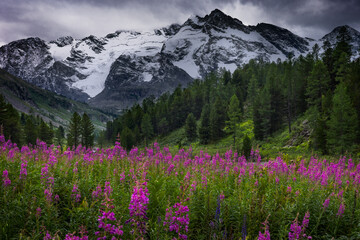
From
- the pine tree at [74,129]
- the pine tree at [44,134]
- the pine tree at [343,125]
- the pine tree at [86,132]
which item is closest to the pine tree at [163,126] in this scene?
the pine tree at [86,132]

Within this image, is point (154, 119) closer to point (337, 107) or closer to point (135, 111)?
point (135, 111)

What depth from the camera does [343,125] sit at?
26.4 metres

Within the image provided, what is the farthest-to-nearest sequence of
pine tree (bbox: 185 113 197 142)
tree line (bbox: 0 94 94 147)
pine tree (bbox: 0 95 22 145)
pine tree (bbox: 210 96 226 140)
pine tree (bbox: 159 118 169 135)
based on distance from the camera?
pine tree (bbox: 159 118 169 135), pine tree (bbox: 185 113 197 142), pine tree (bbox: 210 96 226 140), tree line (bbox: 0 94 94 147), pine tree (bbox: 0 95 22 145)

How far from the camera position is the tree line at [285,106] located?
27422mm

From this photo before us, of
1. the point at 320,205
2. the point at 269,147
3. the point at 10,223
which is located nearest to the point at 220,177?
the point at 320,205

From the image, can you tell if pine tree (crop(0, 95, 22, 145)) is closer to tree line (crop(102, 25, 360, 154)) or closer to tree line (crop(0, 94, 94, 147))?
tree line (crop(0, 94, 94, 147))

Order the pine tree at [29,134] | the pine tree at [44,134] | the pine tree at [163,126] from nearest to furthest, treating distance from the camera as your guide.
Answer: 1. the pine tree at [29,134]
2. the pine tree at [44,134]
3. the pine tree at [163,126]

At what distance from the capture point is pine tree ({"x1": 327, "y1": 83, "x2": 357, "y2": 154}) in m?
26.2

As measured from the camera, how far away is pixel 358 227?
4305 mm

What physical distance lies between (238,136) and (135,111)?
48.6m

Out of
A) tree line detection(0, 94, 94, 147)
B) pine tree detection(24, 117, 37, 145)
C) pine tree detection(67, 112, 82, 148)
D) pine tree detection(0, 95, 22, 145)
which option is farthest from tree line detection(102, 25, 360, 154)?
pine tree detection(24, 117, 37, 145)

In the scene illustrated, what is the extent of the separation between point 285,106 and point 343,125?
33.0 meters

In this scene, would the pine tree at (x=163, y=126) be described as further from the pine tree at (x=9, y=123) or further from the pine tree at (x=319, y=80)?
the pine tree at (x=319, y=80)

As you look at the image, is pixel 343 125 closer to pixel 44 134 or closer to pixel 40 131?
pixel 44 134
